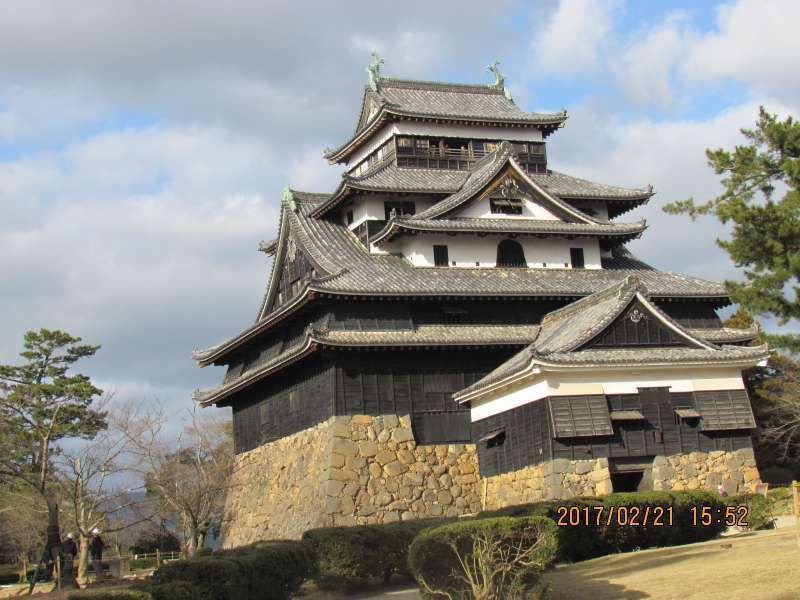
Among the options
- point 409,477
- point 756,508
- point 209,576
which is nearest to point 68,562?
point 409,477

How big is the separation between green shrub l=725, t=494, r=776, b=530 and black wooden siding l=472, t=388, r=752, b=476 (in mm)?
3577

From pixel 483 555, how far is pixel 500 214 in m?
23.5

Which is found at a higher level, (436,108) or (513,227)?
(436,108)

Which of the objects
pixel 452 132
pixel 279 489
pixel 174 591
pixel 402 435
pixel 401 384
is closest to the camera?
pixel 174 591

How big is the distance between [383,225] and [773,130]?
63.8 feet

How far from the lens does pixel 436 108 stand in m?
44.4

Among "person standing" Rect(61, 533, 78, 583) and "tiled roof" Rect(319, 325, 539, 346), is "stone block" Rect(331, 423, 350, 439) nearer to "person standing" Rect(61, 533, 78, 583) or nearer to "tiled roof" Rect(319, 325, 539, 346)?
"tiled roof" Rect(319, 325, 539, 346)

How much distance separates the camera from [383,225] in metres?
37.8

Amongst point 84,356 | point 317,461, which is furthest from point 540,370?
point 84,356

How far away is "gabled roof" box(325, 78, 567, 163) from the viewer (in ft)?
141

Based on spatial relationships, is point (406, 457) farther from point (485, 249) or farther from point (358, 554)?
point (358, 554)

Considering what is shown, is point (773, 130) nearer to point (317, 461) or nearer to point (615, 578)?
point (615, 578)
